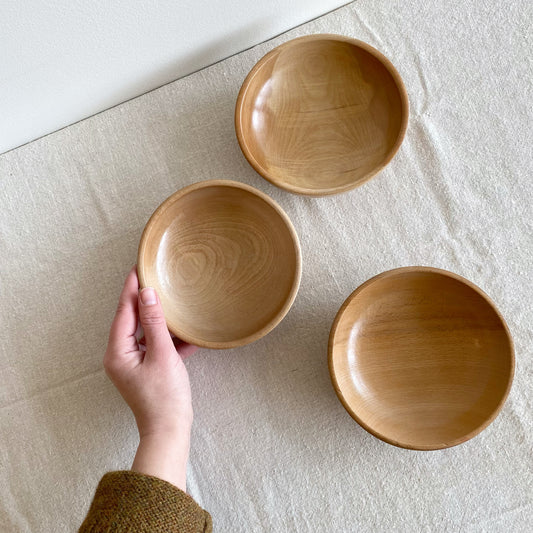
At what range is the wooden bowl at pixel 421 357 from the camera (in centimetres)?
60

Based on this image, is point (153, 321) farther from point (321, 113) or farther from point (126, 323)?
point (321, 113)

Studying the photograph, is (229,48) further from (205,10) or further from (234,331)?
(234,331)

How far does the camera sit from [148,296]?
0.57 meters

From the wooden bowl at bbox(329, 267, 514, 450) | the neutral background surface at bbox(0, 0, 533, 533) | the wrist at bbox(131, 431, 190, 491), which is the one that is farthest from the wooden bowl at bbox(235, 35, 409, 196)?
the wrist at bbox(131, 431, 190, 491)

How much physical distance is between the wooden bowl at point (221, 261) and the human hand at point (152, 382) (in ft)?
0.12

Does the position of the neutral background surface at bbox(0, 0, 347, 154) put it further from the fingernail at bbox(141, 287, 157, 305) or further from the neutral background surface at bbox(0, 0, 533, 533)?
the fingernail at bbox(141, 287, 157, 305)

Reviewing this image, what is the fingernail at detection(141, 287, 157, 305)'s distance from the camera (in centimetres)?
57

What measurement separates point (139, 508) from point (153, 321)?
18 centimetres

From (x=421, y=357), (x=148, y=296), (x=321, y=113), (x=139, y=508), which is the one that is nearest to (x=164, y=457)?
(x=139, y=508)

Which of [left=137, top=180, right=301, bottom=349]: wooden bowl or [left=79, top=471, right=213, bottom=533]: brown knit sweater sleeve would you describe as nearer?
[left=79, top=471, right=213, bottom=533]: brown knit sweater sleeve

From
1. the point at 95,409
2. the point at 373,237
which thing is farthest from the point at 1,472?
the point at 373,237

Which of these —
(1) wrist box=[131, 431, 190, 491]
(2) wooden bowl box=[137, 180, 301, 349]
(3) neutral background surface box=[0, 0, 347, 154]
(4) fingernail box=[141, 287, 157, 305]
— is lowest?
(1) wrist box=[131, 431, 190, 491]

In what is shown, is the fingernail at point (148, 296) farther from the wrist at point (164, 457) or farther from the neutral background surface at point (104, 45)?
the neutral background surface at point (104, 45)

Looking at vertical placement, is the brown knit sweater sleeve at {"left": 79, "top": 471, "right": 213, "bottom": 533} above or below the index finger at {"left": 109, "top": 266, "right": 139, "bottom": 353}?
below
